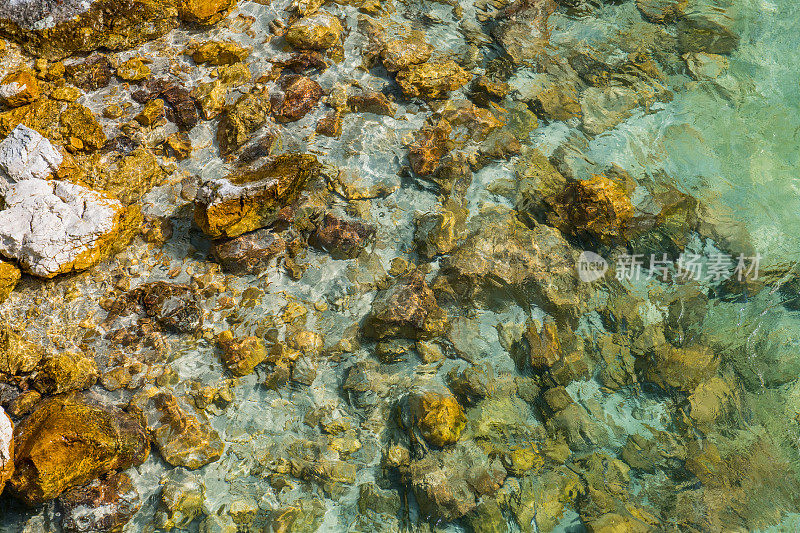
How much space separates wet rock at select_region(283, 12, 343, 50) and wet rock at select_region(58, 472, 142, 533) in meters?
5.03

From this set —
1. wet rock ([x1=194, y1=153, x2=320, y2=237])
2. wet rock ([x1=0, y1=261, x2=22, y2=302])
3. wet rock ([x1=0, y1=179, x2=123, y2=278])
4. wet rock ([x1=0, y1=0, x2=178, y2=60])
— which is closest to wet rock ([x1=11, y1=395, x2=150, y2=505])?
wet rock ([x1=0, y1=261, x2=22, y2=302])

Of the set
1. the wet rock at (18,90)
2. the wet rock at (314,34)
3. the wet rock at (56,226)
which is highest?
the wet rock at (314,34)

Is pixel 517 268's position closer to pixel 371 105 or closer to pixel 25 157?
pixel 371 105

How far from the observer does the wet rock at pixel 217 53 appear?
21.2 ft

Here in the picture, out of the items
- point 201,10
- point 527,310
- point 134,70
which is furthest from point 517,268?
point 201,10

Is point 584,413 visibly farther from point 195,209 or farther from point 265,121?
point 265,121

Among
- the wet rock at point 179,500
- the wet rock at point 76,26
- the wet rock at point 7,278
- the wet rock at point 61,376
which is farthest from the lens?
the wet rock at point 76,26

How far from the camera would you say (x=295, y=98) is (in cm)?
624

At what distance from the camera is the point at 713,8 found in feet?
25.6

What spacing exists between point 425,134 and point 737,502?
14.9ft

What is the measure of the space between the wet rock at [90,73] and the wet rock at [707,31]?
23.6ft

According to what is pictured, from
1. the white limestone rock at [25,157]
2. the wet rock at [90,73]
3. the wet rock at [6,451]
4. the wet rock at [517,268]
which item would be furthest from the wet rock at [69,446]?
the wet rock at [90,73]

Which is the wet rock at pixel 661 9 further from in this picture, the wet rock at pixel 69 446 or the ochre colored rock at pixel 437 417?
the wet rock at pixel 69 446

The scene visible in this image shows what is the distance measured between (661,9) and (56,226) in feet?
26.5
